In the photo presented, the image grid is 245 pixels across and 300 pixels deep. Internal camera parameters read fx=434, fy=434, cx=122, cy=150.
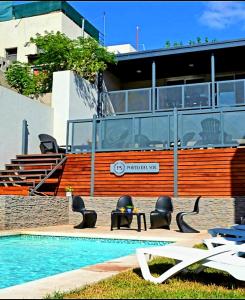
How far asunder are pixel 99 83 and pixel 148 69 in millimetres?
2463

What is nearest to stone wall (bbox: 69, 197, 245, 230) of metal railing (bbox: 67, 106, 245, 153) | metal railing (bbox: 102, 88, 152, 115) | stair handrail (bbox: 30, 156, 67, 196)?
metal railing (bbox: 67, 106, 245, 153)

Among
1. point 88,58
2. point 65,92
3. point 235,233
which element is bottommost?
point 235,233

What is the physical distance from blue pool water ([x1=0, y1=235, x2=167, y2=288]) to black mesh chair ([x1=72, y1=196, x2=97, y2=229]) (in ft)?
6.61

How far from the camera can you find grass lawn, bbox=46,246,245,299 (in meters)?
4.08

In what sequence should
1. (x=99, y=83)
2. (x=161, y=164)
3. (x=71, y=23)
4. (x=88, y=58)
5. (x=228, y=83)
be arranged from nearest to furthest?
(x=161, y=164)
(x=228, y=83)
(x=88, y=58)
(x=99, y=83)
(x=71, y=23)

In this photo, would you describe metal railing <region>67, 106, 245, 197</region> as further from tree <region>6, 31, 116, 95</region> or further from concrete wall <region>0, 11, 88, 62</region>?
concrete wall <region>0, 11, 88, 62</region>

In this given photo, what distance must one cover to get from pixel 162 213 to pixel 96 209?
249 centimetres

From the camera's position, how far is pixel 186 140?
13898 millimetres

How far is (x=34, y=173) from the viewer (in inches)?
589

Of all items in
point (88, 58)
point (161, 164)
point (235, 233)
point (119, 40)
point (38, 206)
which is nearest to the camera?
point (235, 233)

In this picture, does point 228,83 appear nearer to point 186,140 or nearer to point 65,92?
point 186,140

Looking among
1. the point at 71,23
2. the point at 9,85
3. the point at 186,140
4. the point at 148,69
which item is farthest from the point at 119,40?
the point at 186,140

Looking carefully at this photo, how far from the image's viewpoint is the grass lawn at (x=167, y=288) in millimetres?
4078

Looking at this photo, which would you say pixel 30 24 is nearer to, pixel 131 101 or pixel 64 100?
pixel 64 100
